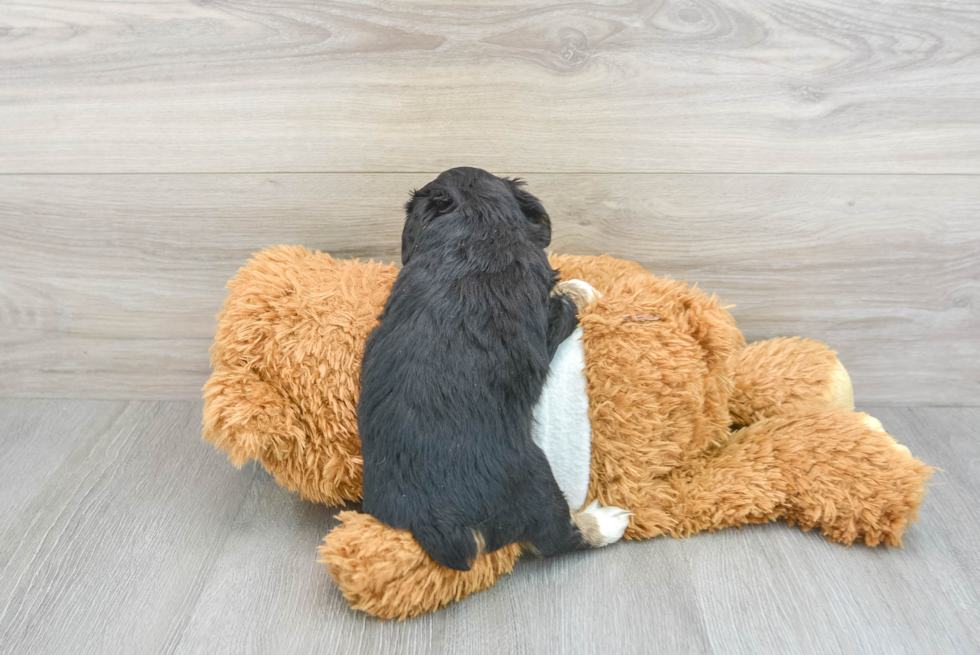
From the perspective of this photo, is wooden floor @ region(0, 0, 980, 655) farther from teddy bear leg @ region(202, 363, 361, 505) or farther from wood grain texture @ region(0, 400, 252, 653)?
teddy bear leg @ region(202, 363, 361, 505)

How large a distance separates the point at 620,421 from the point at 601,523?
0.47ft

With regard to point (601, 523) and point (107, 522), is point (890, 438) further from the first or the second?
point (107, 522)

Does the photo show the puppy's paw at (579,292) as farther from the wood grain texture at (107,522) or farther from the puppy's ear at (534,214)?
the wood grain texture at (107,522)

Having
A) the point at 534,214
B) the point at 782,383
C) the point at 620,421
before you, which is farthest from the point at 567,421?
the point at 782,383

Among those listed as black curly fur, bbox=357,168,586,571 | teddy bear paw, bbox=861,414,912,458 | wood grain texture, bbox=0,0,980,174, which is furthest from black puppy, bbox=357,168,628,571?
teddy bear paw, bbox=861,414,912,458

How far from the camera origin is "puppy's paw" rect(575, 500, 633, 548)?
934mm

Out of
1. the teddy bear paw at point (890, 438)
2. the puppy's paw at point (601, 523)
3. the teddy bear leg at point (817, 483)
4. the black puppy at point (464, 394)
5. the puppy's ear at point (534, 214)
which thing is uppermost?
the puppy's ear at point (534, 214)

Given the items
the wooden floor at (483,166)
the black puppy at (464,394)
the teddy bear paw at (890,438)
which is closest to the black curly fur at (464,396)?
the black puppy at (464,394)

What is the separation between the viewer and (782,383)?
1107mm

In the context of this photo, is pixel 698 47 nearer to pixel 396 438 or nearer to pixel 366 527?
pixel 396 438

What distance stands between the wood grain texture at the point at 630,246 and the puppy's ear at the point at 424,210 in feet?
0.86

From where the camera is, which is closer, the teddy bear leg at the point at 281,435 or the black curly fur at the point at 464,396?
the black curly fur at the point at 464,396

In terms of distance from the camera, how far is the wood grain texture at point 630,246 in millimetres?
1191

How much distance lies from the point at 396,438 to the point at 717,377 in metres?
0.47
